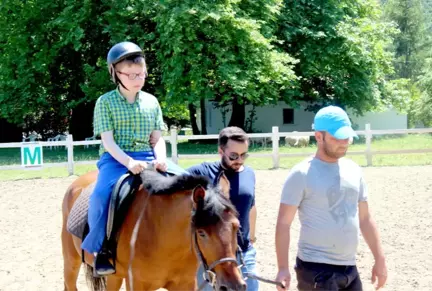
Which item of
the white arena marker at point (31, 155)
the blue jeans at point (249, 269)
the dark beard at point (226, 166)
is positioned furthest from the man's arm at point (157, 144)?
the white arena marker at point (31, 155)

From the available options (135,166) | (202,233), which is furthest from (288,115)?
(202,233)

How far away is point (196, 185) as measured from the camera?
3500 millimetres

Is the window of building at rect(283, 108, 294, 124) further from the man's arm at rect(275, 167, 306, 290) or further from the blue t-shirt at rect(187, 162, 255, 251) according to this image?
the man's arm at rect(275, 167, 306, 290)

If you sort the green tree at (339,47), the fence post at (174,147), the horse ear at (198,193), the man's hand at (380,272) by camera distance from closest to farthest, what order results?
the horse ear at (198,193), the man's hand at (380,272), the fence post at (174,147), the green tree at (339,47)

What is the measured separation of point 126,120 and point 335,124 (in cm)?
164

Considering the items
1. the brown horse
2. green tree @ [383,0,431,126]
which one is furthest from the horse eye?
green tree @ [383,0,431,126]

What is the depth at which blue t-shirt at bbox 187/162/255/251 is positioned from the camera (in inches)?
161

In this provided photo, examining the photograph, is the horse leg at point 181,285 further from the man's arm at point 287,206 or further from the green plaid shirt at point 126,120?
the green plaid shirt at point 126,120

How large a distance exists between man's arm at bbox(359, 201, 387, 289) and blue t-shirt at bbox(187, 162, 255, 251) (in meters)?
0.81

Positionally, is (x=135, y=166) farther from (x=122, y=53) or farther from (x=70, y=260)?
(x=70, y=260)

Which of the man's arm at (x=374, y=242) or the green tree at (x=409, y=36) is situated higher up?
the green tree at (x=409, y=36)

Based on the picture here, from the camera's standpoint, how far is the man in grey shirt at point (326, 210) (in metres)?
3.51

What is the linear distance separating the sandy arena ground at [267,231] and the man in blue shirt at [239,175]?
2.21 meters

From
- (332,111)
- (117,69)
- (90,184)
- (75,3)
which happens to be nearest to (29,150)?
(75,3)
